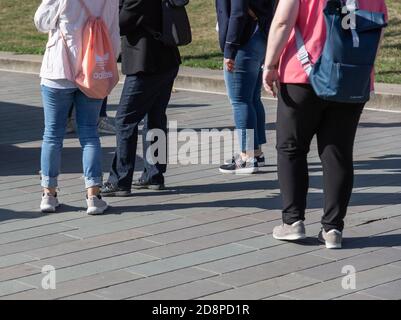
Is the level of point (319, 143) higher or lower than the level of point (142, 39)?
lower

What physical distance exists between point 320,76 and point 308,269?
3.50 ft

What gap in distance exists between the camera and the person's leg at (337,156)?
20.3 ft

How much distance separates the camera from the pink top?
19.9 ft

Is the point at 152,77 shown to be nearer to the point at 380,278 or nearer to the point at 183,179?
the point at 183,179

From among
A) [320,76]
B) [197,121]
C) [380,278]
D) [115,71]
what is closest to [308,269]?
[380,278]

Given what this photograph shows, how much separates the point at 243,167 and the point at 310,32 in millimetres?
2397

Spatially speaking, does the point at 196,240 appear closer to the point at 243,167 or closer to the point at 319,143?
the point at 319,143

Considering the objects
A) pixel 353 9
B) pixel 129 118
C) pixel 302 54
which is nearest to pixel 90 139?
pixel 129 118

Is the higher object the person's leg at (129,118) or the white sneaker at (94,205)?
the person's leg at (129,118)

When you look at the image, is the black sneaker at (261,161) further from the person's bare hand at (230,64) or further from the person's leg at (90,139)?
the person's leg at (90,139)

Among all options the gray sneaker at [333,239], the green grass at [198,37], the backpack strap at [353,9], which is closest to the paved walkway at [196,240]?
the gray sneaker at [333,239]

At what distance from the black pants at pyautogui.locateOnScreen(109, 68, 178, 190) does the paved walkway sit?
23cm

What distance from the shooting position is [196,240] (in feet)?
21.1

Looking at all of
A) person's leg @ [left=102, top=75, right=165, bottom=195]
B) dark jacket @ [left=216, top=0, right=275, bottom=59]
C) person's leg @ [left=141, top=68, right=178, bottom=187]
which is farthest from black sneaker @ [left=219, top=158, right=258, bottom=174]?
person's leg @ [left=102, top=75, right=165, bottom=195]
